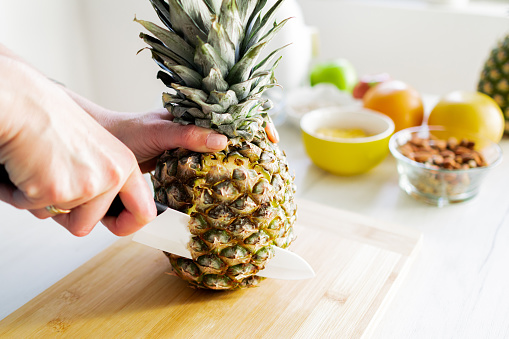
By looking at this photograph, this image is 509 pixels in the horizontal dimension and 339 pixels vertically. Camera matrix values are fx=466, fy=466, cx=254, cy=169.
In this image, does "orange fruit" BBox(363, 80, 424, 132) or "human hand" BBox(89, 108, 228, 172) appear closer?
"human hand" BBox(89, 108, 228, 172)

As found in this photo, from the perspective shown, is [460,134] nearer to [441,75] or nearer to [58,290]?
[58,290]

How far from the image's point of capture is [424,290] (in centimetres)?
96

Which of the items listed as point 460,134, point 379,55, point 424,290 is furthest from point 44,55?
point 424,290

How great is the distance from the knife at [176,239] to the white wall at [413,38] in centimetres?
205

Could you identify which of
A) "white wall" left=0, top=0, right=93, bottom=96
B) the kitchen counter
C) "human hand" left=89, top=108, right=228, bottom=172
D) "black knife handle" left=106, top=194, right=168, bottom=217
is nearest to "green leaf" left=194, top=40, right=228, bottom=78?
"human hand" left=89, top=108, right=228, bottom=172

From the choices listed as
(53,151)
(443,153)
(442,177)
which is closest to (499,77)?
(443,153)

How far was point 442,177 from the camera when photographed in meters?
1.20

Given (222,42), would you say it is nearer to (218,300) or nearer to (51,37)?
(218,300)

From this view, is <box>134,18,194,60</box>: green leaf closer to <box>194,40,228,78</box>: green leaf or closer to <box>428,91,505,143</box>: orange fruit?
<box>194,40,228,78</box>: green leaf

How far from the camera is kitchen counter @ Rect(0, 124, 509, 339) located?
34.9 inches

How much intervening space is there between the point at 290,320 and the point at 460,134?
859mm

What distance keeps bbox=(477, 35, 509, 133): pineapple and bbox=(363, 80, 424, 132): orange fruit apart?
276mm

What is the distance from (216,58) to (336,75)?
1.28m

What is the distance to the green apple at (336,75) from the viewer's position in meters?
1.95
